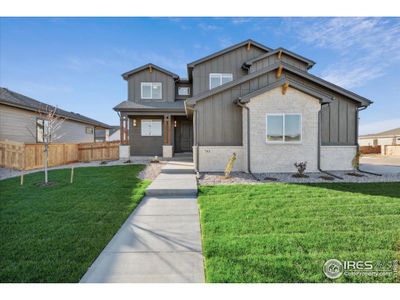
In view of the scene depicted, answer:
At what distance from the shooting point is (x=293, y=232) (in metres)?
3.57

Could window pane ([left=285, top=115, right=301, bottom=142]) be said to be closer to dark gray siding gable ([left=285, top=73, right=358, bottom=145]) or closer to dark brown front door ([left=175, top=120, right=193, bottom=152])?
dark gray siding gable ([left=285, top=73, right=358, bottom=145])

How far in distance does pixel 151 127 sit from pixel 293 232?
14.0 meters

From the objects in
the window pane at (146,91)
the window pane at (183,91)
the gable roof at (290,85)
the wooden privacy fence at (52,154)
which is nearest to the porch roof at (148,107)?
the window pane at (146,91)

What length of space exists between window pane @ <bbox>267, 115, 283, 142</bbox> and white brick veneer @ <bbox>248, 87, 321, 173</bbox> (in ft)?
0.75

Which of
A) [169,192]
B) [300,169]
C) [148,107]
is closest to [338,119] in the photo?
[300,169]

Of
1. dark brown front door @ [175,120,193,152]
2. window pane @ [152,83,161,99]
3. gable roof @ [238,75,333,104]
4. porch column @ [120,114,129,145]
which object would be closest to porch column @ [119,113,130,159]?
porch column @ [120,114,129,145]

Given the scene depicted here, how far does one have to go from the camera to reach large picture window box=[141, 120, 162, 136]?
15906 mm

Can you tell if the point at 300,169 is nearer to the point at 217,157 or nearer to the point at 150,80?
the point at 217,157

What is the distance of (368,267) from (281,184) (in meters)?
4.28

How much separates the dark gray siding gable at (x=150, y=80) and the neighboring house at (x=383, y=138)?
29520 millimetres
